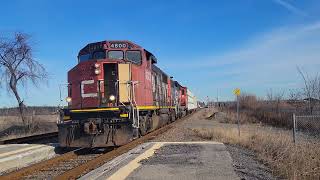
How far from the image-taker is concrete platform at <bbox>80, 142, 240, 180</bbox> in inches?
313

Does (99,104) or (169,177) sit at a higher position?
(99,104)

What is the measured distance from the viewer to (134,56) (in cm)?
1659

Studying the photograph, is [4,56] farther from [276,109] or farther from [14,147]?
[276,109]

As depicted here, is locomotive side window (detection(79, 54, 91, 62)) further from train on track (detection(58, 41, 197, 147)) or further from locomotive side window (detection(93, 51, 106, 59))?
locomotive side window (detection(93, 51, 106, 59))

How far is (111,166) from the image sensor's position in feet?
30.1

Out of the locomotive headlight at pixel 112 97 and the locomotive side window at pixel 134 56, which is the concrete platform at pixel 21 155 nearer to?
the locomotive headlight at pixel 112 97

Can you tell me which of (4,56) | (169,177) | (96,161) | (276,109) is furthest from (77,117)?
(276,109)

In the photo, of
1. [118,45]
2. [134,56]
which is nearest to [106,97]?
[118,45]

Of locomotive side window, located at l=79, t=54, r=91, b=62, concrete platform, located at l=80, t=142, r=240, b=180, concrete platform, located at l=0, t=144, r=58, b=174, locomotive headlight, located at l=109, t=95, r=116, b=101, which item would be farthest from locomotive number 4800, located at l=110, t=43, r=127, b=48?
concrete platform, located at l=80, t=142, r=240, b=180

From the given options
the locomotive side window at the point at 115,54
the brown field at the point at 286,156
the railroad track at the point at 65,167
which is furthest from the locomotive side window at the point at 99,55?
the brown field at the point at 286,156

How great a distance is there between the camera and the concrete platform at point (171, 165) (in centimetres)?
794

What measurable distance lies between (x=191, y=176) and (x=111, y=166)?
2154 millimetres

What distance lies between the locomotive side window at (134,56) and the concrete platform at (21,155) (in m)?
4.51

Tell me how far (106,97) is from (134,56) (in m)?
2.45
